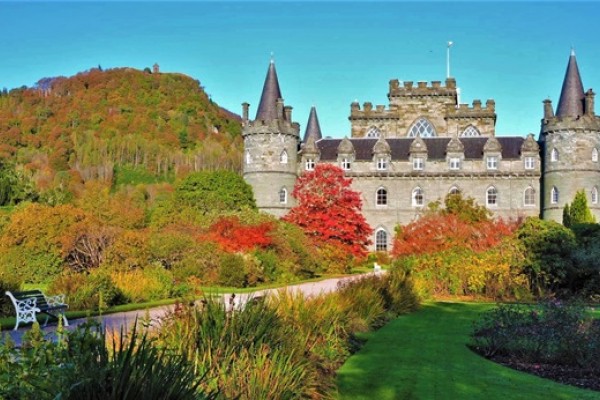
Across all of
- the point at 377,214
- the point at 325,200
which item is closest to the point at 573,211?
the point at 377,214

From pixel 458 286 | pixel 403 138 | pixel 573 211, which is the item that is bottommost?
pixel 458 286

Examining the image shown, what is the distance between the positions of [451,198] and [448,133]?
41.7ft

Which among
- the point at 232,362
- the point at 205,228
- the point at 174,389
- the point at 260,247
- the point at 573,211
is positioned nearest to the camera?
the point at 174,389

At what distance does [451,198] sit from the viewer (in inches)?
1667

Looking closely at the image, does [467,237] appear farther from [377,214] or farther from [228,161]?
[228,161]

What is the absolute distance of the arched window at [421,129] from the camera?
54219 mm

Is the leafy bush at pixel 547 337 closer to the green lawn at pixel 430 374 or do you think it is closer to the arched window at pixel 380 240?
the green lawn at pixel 430 374

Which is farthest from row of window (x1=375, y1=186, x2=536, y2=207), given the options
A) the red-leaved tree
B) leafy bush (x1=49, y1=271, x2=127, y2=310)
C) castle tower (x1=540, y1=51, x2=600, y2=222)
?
leafy bush (x1=49, y1=271, x2=127, y2=310)

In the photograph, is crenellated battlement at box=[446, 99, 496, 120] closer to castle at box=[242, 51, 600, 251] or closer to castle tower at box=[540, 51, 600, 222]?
castle at box=[242, 51, 600, 251]

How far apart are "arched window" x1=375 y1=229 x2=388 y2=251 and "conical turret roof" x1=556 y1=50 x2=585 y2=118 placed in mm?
14346

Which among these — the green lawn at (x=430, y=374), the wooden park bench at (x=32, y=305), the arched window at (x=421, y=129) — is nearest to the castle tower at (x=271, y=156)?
the arched window at (x=421, y=129)

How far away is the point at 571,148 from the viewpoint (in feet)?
144

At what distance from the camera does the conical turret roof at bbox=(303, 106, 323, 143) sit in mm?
56216

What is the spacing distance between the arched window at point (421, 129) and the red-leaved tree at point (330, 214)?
696 inches
